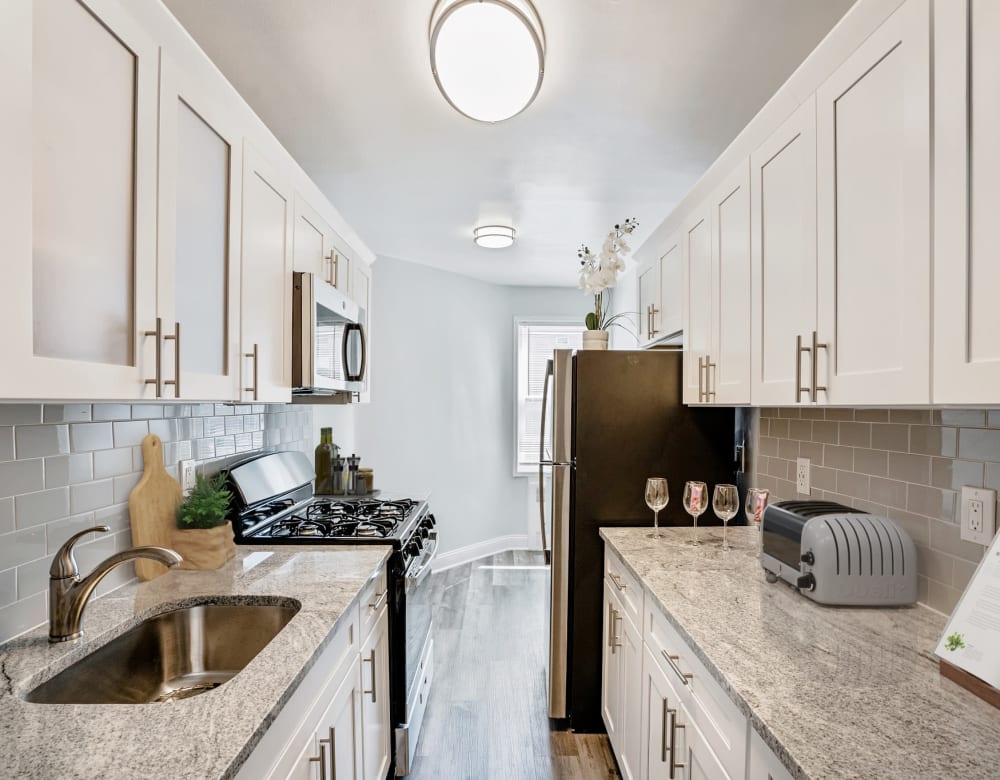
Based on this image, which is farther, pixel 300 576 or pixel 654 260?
pixel 654 260

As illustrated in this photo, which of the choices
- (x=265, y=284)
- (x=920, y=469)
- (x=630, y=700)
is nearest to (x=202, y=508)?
(x=265, y=284)

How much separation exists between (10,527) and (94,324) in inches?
22.0

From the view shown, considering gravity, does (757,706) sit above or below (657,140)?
below

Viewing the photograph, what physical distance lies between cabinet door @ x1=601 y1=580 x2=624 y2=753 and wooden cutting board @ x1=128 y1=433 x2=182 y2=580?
60.7 inches

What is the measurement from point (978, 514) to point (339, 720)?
1576 millimetres

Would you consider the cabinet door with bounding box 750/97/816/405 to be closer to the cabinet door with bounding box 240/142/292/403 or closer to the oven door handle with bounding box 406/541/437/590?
the oven door handle with bounding box 406/541/437/590

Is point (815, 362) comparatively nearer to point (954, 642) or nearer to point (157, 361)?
point (954, 642)

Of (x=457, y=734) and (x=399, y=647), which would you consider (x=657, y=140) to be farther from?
(x=457, y=734)

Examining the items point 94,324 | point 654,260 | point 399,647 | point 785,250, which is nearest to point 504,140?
point 654,260

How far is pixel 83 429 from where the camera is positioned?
4.68 ft

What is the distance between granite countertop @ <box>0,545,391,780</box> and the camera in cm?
83

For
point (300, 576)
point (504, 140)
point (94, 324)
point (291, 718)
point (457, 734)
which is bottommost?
point (457, 734)

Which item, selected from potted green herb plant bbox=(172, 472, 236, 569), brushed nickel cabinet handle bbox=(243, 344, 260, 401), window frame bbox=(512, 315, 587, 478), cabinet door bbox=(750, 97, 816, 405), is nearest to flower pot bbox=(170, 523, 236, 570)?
potted green herb plant bbox=(172, 472, 236, 569)

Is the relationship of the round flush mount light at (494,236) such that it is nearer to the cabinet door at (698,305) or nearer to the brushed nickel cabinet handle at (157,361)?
the cabinet door at (698,305)
